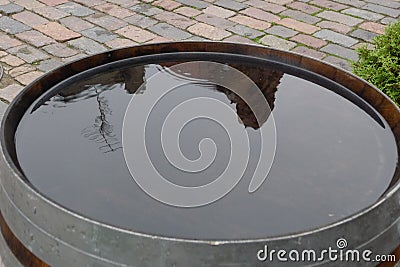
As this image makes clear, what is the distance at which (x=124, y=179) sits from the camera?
1.52 meters

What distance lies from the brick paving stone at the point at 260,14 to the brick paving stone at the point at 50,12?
4.79 feet

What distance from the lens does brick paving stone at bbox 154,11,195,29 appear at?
4746 mm

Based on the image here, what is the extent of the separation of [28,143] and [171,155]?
1.26 ft

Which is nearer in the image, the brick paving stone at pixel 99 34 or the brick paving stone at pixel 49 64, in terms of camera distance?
the brick paving stone at pixel 49 64

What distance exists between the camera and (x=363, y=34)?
464cm

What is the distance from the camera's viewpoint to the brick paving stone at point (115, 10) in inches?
194

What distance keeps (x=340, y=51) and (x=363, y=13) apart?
830 mm

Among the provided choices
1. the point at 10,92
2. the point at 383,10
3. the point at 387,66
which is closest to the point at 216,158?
the point at 387,66

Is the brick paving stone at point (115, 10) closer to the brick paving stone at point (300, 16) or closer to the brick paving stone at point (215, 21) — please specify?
the brick paving stone at point (215, 21)

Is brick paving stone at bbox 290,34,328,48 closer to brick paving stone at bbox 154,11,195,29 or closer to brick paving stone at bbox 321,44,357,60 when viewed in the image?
brick paving stone at bbox 321,44,357,60

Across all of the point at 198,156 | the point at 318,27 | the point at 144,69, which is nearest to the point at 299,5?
the point at 318,27

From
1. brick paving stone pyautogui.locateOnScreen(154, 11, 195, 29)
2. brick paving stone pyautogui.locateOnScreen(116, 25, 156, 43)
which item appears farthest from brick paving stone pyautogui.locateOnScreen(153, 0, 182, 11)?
brick paving stone pyautogui.locateOnScreen(116, 25, 156, 43)

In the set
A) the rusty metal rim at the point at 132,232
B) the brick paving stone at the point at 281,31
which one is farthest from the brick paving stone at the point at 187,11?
the rusty metal rim at the point at 132,232

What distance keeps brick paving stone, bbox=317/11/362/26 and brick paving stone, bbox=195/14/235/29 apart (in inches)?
30.9
